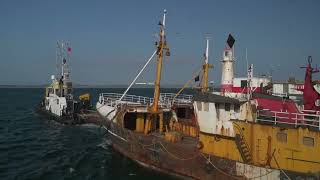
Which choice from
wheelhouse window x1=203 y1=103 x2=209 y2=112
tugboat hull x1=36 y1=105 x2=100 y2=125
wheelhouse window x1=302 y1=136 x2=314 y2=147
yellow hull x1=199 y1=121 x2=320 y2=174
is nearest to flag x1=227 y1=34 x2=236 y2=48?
wheelhouse window x1=203 y1=103 x2=209 y2=112

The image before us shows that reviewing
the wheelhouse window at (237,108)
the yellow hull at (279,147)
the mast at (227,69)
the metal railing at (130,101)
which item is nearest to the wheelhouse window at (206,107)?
the wheelhouse window at (237,108)

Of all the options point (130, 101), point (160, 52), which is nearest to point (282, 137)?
point (160, 52)

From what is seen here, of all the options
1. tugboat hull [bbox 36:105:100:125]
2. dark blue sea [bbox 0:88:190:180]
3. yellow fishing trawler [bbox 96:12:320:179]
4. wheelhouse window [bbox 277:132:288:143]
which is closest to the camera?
yellow fishing trawler [bbox 96:12:320:179]

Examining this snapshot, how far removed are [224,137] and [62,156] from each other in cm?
1596

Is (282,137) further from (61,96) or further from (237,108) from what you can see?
(61,96)

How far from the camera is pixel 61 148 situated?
3450cm

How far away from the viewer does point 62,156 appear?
31188 mm

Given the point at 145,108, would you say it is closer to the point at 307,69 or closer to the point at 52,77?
the point at 307,69

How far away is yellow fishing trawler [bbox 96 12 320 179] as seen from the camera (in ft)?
62.4

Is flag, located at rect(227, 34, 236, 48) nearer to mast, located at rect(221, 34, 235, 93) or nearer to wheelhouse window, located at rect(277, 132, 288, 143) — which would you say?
mast, located at rect(221, 34, 235, 93)

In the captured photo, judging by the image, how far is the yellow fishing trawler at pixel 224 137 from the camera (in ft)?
62.4

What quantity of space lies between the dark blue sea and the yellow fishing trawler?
5.61 ft

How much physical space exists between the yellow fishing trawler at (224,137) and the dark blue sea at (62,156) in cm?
171

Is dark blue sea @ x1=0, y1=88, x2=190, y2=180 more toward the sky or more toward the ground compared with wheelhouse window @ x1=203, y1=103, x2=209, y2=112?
more toward the ground
